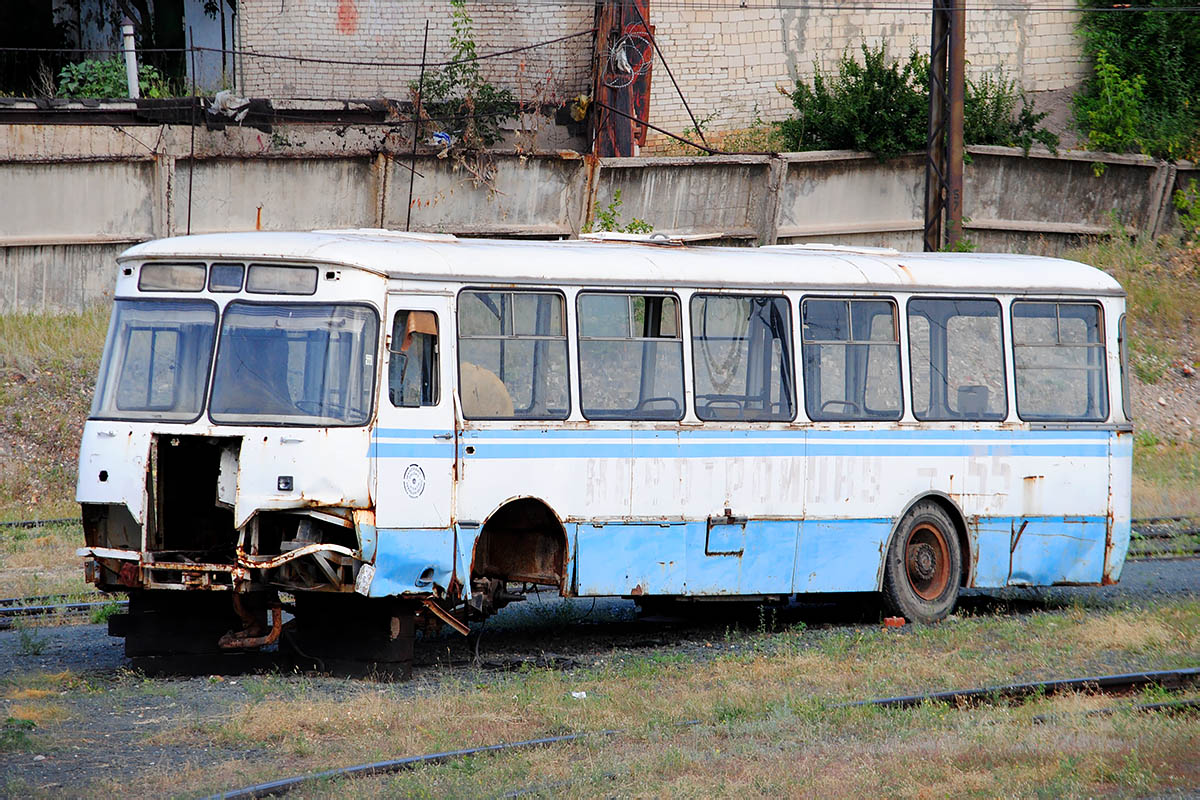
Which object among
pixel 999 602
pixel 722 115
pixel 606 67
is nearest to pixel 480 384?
pixel 999 602

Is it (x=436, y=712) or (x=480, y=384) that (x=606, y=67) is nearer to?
(x=480, y=384)

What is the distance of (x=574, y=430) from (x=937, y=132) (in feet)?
40.5

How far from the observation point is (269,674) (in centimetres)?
1005

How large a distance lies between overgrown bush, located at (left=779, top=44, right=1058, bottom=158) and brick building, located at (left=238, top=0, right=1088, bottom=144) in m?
0.91

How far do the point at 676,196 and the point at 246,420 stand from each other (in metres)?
16.5

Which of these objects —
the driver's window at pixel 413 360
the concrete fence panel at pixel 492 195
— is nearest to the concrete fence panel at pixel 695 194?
the concrete fence panel at pixel 492 195

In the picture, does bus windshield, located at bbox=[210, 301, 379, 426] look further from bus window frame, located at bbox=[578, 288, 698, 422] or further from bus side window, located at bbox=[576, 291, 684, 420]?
bus side window, located at bbox=[576, 291, 684, 420]

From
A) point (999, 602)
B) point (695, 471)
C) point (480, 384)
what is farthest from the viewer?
point (999, 602)

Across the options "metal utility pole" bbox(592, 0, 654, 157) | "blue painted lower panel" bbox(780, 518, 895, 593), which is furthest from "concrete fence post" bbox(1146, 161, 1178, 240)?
"blue painted lower panel" bbox(780, 518, 895, 593)

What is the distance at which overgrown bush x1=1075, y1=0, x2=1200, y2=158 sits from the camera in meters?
29.4

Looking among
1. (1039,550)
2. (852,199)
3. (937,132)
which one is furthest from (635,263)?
(852,199)

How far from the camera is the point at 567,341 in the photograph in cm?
1079

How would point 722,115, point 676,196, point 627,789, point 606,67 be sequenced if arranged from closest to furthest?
point 627,789 → point 676,196 → point 606,67 → point 722,115

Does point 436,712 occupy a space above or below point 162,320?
below
